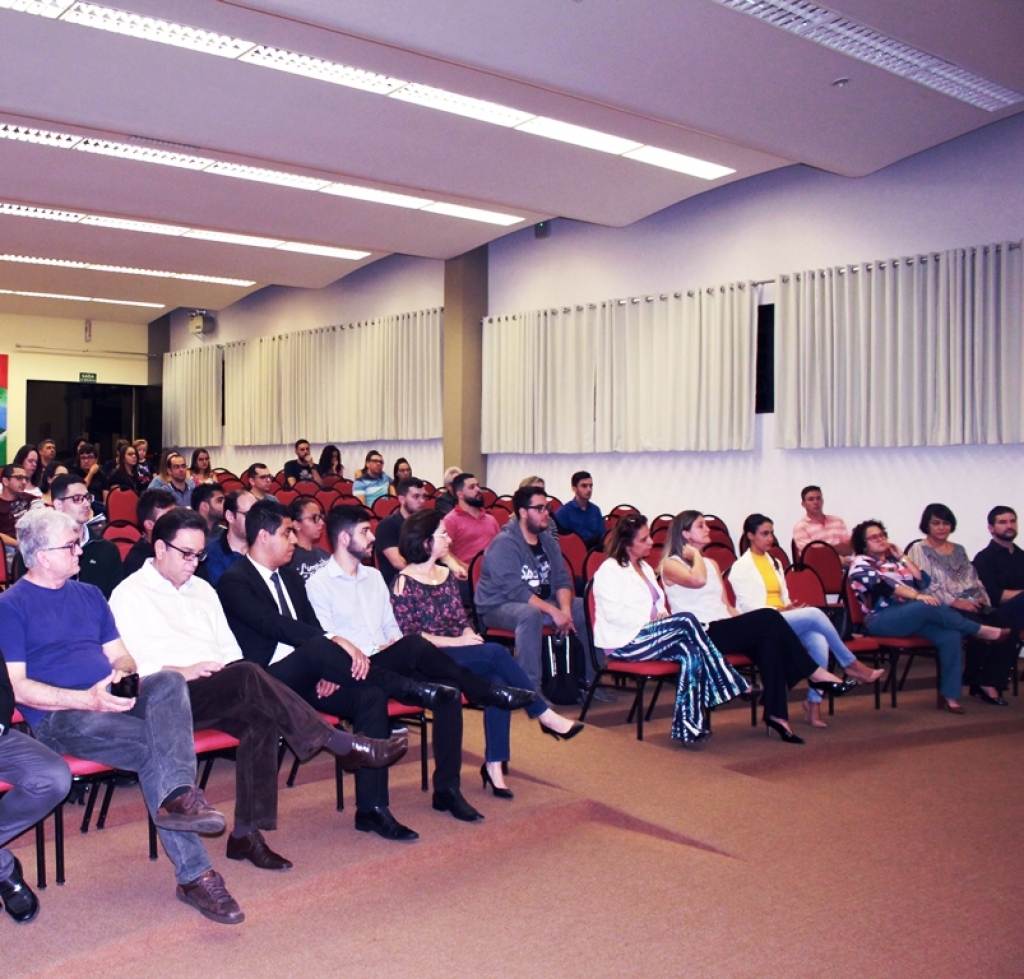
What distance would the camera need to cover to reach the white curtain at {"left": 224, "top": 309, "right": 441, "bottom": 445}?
13.8 m

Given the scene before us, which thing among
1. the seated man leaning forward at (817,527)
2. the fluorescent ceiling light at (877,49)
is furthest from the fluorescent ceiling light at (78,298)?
the fluorescent ceiling light at (877,49)

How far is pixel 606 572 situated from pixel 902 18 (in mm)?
3663

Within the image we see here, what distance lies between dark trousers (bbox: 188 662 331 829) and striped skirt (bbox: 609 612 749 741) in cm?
223

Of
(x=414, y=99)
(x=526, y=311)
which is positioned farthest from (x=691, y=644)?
(x=526, y=311)

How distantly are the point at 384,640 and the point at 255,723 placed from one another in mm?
985

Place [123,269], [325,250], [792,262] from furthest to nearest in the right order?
[123,269] < [325,250] < [792,262]

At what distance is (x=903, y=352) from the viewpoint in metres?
9.09

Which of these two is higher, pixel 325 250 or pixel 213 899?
pixel 325 250

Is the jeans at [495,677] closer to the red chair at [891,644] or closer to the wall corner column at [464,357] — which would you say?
the red chair at [891,644]

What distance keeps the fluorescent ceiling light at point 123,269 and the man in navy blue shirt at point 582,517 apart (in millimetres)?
7340

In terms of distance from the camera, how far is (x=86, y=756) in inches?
137

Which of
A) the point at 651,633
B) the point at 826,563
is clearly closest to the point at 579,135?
the point at 826,563

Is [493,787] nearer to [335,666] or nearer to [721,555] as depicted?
[335,666]

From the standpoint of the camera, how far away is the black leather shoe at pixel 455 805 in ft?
13.6
